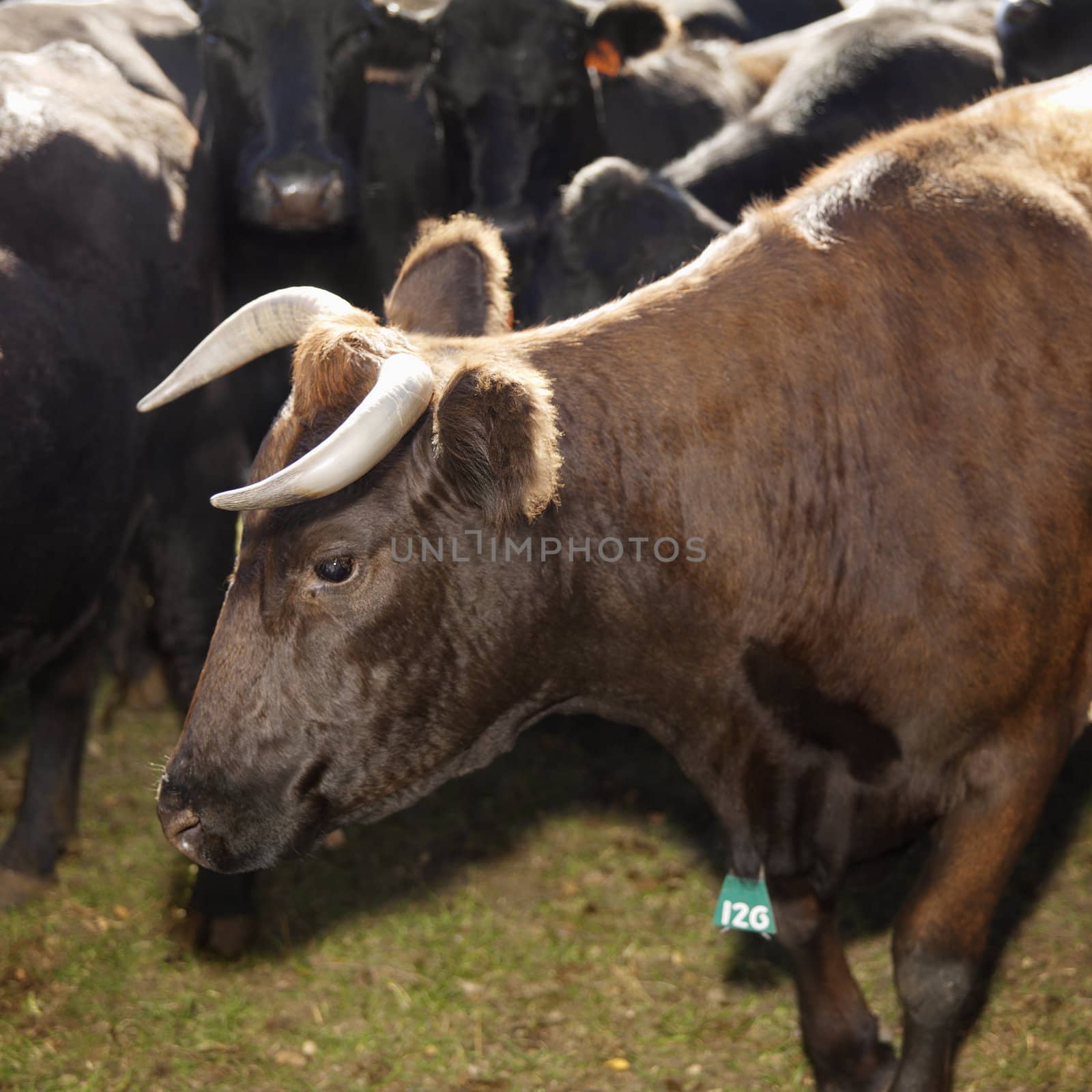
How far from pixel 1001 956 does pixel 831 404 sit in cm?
190

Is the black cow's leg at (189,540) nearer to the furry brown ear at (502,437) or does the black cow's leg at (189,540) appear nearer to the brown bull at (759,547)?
the brown bull at (759,547)

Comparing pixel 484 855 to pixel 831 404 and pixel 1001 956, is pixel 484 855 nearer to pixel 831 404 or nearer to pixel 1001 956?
pixel 1001 956

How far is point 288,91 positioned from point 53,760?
2592 mm

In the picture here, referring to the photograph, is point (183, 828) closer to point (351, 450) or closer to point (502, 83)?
point (351, 450)

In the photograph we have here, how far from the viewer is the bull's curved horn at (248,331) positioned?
259cm

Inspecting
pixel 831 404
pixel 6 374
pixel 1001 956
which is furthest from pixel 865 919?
pixel 6 374

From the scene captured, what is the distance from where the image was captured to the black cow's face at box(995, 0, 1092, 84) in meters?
5.20

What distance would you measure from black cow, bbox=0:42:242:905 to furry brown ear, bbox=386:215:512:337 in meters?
1.10

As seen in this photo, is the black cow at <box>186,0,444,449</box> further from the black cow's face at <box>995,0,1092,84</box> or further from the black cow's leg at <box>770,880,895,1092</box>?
the black cow's leg at <box>770,880,895,1092</box>

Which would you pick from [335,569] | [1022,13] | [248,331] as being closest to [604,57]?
[1022,13]

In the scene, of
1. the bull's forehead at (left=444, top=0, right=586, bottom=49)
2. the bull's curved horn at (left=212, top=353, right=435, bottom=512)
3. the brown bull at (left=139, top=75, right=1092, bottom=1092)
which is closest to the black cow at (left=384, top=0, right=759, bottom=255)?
the bull's forehead at (left=444, top=0, right=586, bottom=49)

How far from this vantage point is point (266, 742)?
8.11 feet

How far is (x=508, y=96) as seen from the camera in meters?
5.15

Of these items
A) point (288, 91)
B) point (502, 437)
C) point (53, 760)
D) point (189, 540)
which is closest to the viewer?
point (502, 437)
